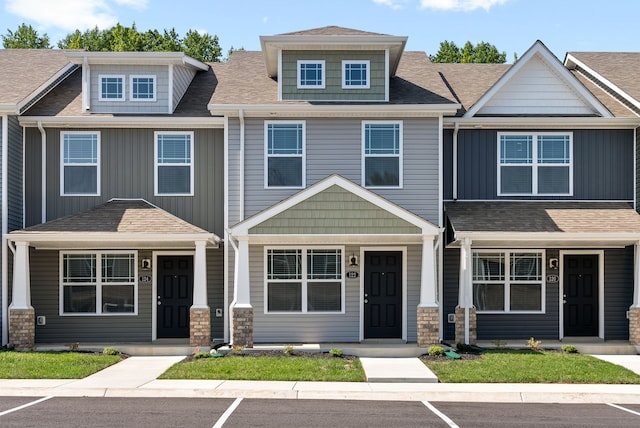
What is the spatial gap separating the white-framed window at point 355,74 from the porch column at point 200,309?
Answer: 18.4 feet

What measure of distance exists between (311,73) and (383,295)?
602cm

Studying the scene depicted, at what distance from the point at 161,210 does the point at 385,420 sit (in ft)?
33.1

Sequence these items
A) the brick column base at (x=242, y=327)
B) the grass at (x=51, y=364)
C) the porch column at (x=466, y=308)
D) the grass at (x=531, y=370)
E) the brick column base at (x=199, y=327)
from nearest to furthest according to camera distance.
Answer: the grass at (x=531, y=370), the grass at (x=51, y=364), the brick column base at (x=242, y=327), the brick column base at (x=199, y=327), the porch column at (x=466, y=308)

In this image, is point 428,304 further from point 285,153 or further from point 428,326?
point 285,153

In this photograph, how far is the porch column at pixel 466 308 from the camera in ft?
59.0

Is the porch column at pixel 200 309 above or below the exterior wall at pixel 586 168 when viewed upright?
below

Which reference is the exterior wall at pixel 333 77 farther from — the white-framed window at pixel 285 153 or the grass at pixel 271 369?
the grass at pixel 271 369

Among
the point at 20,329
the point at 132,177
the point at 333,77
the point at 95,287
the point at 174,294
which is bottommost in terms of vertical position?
the point at 20,329

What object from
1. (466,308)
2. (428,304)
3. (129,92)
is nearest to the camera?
(428,304)

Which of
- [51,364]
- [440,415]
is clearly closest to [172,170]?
[51,364]

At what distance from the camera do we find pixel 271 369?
14.8 metres

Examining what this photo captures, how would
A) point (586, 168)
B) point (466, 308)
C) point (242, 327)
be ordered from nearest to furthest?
point (242, 327) < point (466, 308) < point (586, 168)

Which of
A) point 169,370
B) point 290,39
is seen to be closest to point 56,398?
point 169,370

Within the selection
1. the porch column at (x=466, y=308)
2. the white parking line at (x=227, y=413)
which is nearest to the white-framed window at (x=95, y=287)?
the white parking line at (x=227, y=413)
